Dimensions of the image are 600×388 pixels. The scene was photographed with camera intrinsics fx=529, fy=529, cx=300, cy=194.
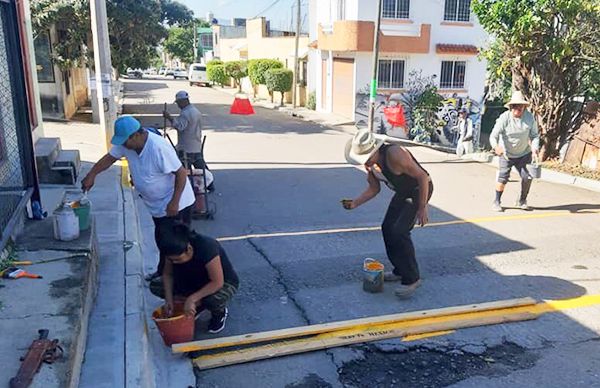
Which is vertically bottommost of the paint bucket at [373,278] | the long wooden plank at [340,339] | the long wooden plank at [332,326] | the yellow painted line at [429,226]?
the yellow painted line at [429,226]

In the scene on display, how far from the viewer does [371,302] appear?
15.9 feet

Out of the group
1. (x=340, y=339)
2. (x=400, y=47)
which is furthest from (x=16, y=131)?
(x=400, y=47)

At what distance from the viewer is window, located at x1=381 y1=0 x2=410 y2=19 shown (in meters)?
20.8

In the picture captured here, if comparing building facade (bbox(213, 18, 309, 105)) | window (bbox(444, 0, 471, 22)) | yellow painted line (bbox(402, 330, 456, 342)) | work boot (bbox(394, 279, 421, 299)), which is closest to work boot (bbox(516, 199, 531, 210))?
work boot (bbox(394, 279, 421, 299))

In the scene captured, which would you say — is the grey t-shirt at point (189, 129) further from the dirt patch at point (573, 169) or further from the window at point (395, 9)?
the window at point (395, 9)

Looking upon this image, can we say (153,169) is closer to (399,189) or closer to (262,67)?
(399,189)

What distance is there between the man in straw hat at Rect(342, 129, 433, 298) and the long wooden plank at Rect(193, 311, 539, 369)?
61 centimetres

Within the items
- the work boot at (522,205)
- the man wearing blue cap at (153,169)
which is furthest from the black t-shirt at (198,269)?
the work boot at (522,205)

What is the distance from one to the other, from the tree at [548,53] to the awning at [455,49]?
32.0 feet

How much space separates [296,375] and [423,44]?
19551mm

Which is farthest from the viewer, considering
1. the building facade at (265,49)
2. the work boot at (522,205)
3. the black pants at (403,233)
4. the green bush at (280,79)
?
the building facade at (265,49)

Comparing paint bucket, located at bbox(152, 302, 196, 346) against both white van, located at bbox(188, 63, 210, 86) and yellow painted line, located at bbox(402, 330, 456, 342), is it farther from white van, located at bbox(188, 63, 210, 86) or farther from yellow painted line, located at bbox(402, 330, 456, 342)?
white van, located at bbox(188, 63, 210, 86)

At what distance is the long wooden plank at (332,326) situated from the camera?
155 inches

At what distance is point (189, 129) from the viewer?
7.66 meters
